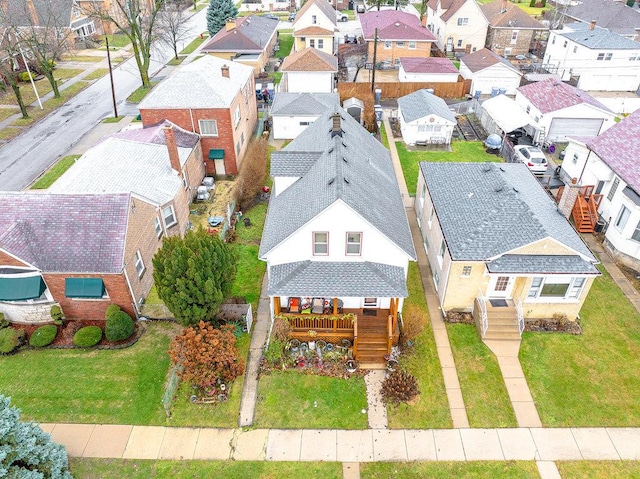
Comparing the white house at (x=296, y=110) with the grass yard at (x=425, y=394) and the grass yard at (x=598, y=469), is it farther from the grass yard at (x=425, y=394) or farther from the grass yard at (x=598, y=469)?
the grass yard at (x=598, y=469)

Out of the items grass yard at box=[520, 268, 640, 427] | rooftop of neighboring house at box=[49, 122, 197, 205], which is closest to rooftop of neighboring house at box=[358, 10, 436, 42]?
rooftop of neighboring house at box=[49, 122, 197, 205]

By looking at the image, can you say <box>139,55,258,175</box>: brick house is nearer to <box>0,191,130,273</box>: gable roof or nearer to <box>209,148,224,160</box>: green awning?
<box>209,148,224,160</box>: green awning

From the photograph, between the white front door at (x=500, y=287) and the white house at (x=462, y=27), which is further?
the white house at (x=462, y=27)

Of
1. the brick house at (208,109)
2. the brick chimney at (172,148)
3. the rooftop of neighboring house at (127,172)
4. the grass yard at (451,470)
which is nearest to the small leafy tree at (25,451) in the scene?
the grass yard at (451,470)

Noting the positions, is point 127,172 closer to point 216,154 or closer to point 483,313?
point 216,154

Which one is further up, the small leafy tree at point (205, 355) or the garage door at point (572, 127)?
the garage door at point (572, 127)

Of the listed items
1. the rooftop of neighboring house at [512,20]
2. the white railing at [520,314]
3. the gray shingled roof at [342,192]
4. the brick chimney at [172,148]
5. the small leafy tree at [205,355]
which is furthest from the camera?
the rooftop of neighboring house at [512,20]

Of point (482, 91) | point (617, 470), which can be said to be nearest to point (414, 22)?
point (482, 91)

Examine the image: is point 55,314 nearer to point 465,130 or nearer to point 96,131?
point 96,131
